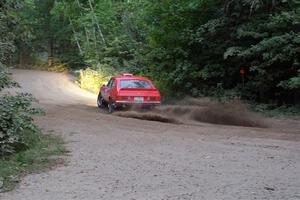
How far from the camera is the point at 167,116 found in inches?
729

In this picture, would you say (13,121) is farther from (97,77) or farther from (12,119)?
(97,77)

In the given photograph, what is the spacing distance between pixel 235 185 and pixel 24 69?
53117 millimetres

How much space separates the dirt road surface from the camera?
7.79 meters

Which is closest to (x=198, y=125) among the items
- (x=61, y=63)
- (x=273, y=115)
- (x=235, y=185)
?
(x=273, y=115)

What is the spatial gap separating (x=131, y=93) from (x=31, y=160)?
33.0 ft

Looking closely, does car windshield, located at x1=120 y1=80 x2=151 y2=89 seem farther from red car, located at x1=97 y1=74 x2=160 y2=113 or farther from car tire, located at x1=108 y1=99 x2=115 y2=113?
car tire, located at x1=108 y1=99 x2=115 y2=113

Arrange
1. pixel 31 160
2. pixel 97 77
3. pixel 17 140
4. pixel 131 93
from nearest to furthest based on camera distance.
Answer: pixel 31 160 → pixel 17 140 → pixel 131 93 → pixel 97 77

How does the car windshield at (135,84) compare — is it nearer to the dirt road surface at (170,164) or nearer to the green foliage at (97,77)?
the dirt road surface at (170,164)

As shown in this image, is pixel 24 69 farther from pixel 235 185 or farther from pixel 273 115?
pixel 235 185

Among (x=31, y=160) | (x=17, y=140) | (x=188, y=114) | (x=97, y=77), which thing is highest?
(x=97, y=77)

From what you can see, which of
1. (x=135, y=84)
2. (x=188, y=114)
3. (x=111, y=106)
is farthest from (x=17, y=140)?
(x=135, y=84)

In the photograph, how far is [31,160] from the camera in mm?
10305

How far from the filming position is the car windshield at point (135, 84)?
67.6 ft

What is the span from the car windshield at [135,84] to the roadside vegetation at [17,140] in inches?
269
